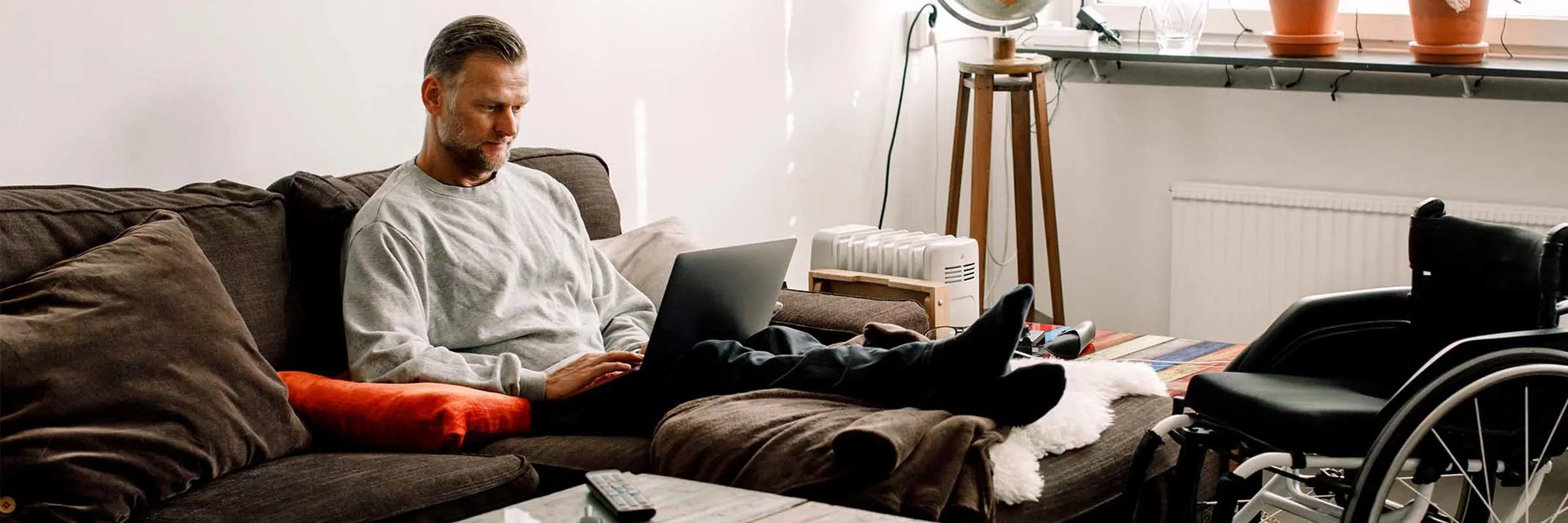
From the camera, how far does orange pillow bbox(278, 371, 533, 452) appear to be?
2.21 m

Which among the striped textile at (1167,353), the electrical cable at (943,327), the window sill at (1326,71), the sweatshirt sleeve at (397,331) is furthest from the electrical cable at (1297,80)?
the sweatshirt sleeve at (397,331)

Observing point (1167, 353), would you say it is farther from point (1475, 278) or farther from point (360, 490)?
point (360, 490)

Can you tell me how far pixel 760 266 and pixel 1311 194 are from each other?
1.96 m

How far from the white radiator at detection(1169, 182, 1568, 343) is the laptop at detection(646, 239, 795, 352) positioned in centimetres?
185

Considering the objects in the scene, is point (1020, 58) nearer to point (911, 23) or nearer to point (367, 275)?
point (911, 23)

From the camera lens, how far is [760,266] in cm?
250

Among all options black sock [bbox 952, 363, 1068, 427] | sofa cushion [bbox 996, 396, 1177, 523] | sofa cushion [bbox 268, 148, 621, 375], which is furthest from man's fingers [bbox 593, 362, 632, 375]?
sofa cushion [bbox 996, 396, 1177, 523]

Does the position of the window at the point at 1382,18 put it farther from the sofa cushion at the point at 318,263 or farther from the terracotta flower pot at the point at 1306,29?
the sofa cushion at the point at 318,263

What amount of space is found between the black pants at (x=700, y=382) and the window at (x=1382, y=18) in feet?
6.94

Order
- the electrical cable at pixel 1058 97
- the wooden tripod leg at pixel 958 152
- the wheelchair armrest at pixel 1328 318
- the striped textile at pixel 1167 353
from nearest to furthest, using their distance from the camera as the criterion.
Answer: the wheelchair armrest at pixel 1328 318 → the striped textile at pixel 1167 353 → the wooden tripod leg at pixel 958 152 → the electrical cable at pixel 1058 97

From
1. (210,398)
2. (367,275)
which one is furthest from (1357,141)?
(210,398)

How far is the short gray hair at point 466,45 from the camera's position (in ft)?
8.37

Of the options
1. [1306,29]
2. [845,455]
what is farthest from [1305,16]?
[845,455]

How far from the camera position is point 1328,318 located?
8.38 ft
